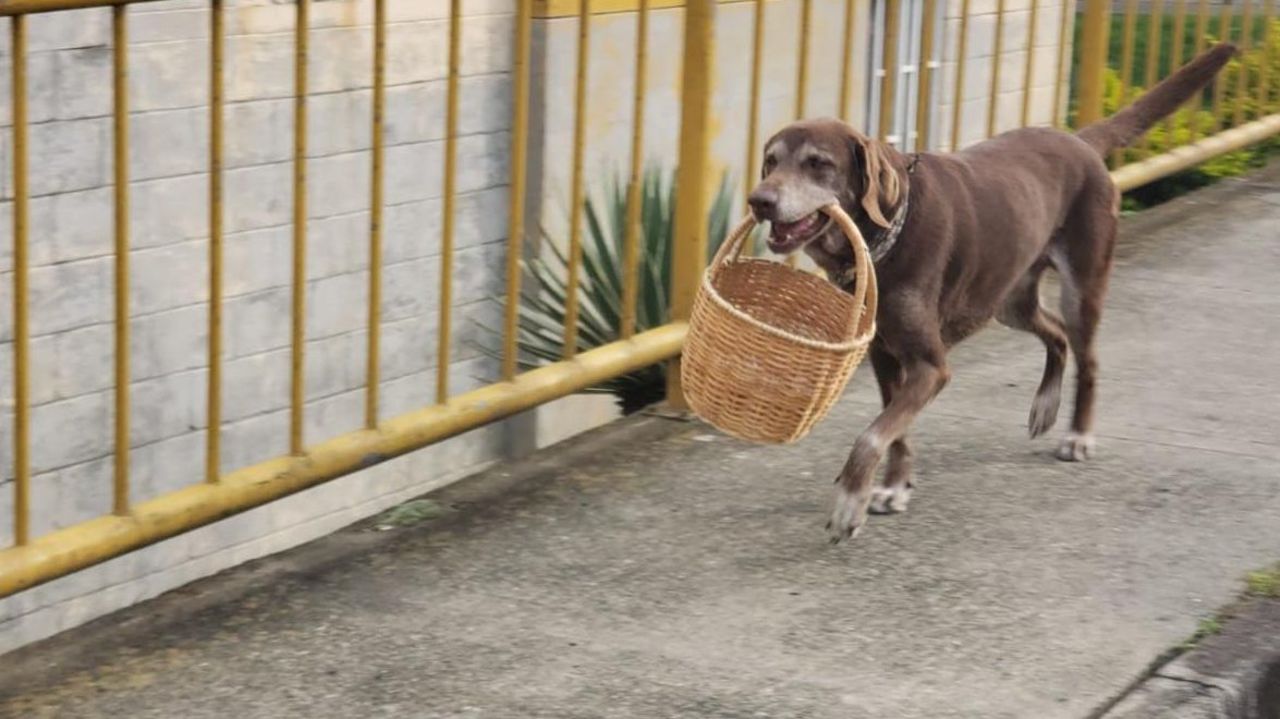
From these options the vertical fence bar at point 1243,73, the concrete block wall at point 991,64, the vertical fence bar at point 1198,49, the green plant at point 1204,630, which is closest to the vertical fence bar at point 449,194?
the green plant at point 1204,630

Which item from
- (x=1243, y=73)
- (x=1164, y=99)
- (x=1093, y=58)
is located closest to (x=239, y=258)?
(x=1164, y=99)

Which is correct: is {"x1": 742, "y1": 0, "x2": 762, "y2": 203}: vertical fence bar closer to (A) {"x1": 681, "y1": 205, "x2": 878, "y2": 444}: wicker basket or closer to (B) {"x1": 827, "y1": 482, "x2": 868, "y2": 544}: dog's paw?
(A) {"x1": 681, "y1": 205, "x2": 878, "y2": 444}: wicker basket

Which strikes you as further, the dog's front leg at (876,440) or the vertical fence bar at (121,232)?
the dog's front leg at (876,440)

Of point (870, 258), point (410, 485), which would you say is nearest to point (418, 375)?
point (410, 485)

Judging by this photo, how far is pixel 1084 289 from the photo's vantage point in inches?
214

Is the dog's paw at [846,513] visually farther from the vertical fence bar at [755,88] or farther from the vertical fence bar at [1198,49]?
the vertical fence bar at [1198,49]

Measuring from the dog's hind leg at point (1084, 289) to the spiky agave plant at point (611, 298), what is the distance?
42.5 inches

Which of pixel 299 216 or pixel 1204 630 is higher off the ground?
pixel 299 216

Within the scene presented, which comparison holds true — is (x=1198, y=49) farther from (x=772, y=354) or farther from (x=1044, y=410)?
(x=772, y=354)

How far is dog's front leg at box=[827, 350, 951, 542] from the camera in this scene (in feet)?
15.3

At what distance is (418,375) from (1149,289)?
2.55 m

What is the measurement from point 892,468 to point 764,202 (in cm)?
90

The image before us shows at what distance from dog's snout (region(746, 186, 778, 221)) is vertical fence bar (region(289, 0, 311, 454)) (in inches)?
37.1

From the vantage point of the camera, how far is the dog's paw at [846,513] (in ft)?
15.4
